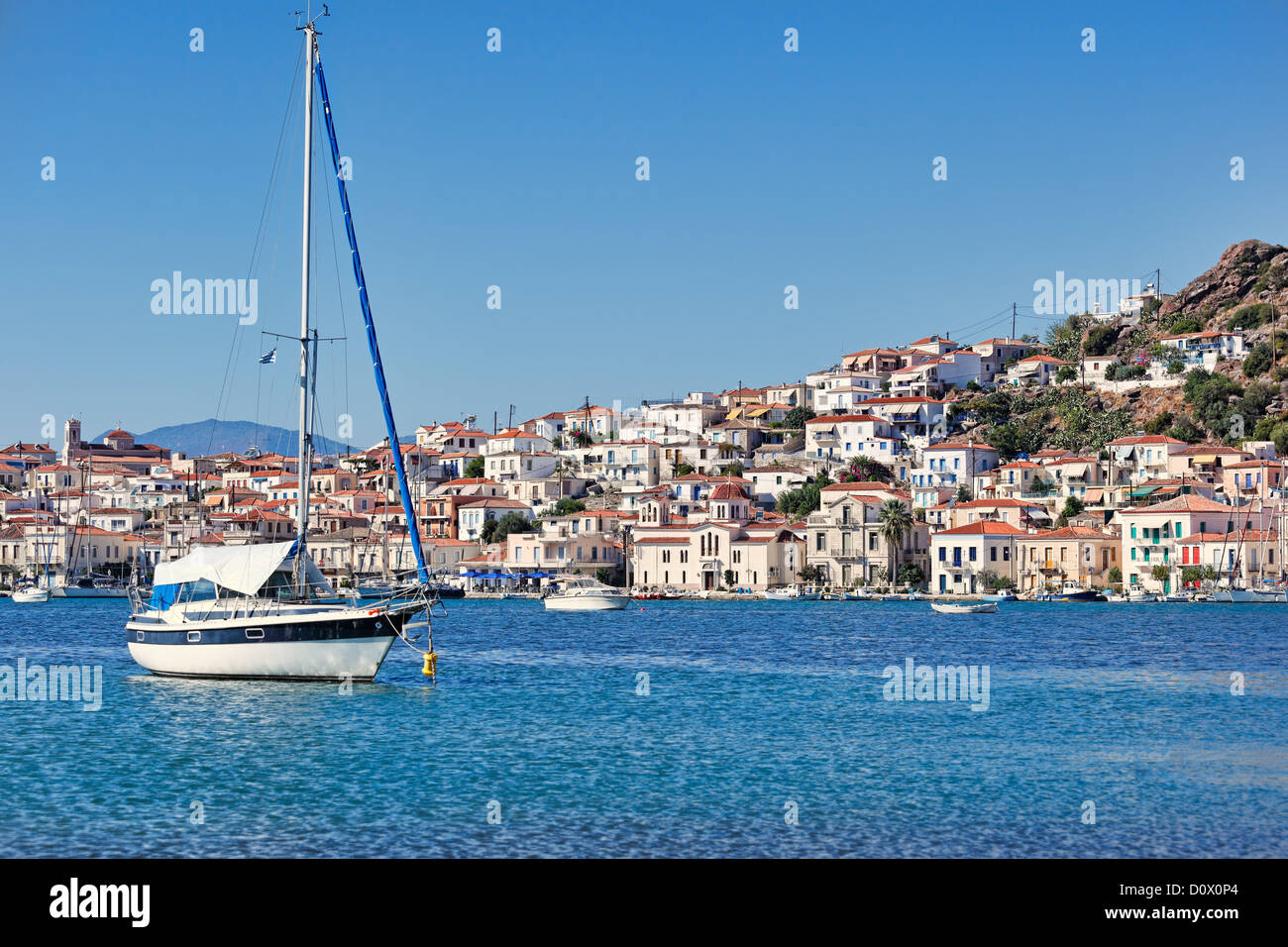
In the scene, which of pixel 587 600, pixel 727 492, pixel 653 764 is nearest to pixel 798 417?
pixel 727 492

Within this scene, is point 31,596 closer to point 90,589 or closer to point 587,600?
point 90,589

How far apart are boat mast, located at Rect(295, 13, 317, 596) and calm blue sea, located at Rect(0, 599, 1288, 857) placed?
3240 millimetres

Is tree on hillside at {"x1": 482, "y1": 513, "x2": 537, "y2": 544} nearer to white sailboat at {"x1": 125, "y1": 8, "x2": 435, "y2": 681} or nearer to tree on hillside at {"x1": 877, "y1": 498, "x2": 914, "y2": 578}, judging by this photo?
tree on hillside at {"x1": 877, "y1": 498, "x2": 914, "y2": 578}

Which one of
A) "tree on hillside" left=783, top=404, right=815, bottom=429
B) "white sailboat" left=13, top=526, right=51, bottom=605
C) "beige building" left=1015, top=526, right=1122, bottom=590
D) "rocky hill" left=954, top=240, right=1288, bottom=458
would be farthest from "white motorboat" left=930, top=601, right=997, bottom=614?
"white sailboat" left=13, top=526, right=51, bottom=605

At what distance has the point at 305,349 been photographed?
1202 inches

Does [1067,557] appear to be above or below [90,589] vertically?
above

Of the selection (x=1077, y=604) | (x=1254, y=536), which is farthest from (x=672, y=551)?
(x=1254, y=536)

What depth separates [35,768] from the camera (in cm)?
1967

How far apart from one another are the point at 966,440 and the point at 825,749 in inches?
3742

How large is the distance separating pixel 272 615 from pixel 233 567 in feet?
5.10

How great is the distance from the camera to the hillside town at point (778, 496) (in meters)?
87.1

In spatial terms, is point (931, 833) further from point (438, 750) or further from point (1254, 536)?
point (1254, 536)

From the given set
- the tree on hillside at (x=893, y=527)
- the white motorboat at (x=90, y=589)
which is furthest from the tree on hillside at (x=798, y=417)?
the white motorboat at (x=90, y=589)

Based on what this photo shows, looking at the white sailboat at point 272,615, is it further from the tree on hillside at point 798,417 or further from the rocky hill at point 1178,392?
the tree on hillside at point 798,417
